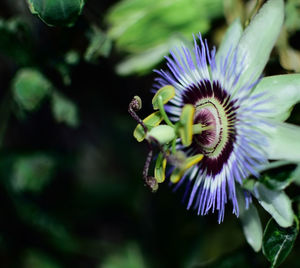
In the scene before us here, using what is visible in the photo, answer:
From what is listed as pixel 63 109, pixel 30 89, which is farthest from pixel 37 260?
pixel 30 89

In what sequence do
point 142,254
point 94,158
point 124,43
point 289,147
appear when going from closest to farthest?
point 289,147, point 124,43, point 142,254, point 94,158

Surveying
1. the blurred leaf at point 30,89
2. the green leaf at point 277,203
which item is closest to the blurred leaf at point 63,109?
the blurred leaf at point 30,89

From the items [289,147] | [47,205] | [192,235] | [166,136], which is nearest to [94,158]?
[47,205]

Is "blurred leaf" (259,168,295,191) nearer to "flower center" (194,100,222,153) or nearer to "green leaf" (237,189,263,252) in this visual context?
"green leaf" (237,189,263,252)

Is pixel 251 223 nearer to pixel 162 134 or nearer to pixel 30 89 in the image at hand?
pixel 162 134

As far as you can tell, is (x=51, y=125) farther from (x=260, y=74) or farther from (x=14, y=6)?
(x=260, y=74)

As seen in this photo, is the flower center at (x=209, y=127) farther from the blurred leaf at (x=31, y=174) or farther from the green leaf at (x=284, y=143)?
the blurred leaf at (x=31, y=174)
